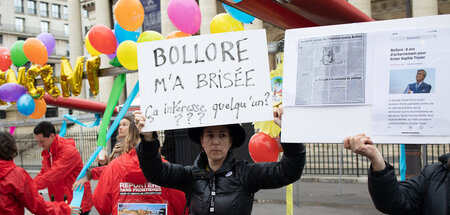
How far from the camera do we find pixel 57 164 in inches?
207

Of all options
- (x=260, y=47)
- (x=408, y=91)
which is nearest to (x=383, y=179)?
(x=408, y=91)

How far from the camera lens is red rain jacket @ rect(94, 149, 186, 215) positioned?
361 centimetres

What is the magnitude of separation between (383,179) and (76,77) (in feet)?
15.7

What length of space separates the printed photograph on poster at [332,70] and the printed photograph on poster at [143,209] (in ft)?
6.29

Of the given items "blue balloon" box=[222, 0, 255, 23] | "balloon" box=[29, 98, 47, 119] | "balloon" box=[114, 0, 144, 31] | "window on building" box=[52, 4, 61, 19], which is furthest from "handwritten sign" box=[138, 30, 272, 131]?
"window on building" box=[52, 4, 61, 19]

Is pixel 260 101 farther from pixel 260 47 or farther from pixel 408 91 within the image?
pixel 408 91

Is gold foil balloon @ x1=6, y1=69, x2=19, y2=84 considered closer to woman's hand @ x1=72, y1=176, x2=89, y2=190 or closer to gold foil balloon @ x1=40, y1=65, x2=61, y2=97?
gold foil balloon @ x1=40, y1=65, x2=61, y2=97

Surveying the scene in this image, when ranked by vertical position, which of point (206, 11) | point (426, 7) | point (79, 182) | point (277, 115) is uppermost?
point (206, 11)

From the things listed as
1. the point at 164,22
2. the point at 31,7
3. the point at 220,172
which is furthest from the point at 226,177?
the point at 31,7

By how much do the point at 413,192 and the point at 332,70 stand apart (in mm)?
718

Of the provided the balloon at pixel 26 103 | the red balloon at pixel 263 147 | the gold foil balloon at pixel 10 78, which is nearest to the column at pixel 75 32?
the gold foil balloon at pixel 10 78

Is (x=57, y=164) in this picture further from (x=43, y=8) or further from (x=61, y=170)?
(x=43, y=8)

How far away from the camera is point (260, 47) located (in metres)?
2.51

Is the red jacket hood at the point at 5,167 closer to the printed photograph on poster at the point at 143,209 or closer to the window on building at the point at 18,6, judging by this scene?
the printed photograph on poster at the point at 143,209
